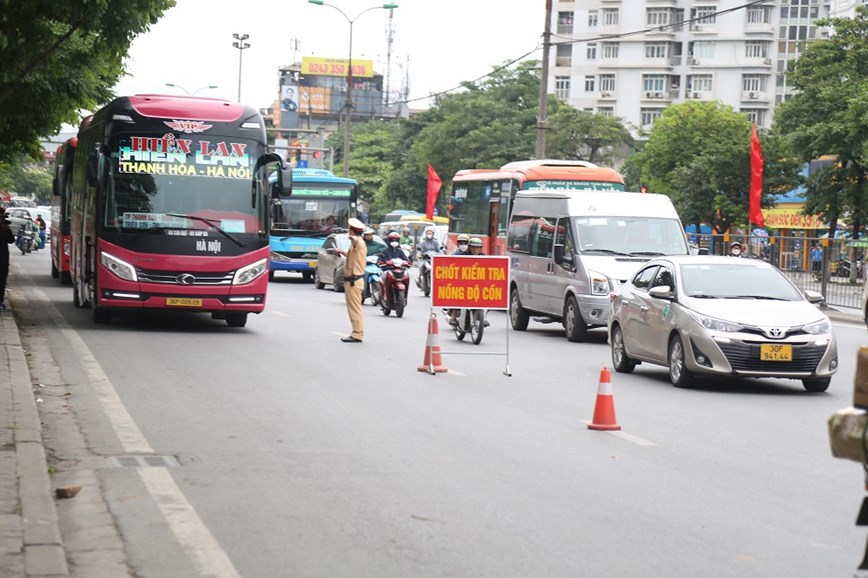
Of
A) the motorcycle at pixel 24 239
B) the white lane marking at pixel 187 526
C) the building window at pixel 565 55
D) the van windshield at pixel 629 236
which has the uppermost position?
the building window at pixel 565 55

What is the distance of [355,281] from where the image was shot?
68.1 ft

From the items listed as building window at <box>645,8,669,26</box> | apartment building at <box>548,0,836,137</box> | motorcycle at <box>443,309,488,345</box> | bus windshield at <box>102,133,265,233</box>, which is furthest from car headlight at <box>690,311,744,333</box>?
building window at <box>645,8,669,26</box>

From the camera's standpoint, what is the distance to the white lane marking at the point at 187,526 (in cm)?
648

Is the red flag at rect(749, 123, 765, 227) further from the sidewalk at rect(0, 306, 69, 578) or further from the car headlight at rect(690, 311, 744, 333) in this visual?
the sidewalk at rect(0, 306, 69, 578)

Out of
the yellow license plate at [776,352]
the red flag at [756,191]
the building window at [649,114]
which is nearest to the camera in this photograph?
the yellow license plate at [776,352]

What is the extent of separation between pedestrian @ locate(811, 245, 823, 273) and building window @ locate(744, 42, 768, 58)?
256 ft

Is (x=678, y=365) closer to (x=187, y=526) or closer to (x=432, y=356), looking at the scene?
(x=432, y=356)

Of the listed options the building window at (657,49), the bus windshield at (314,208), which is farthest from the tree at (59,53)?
the building window at (657,49)

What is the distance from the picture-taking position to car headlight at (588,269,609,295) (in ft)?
71.4

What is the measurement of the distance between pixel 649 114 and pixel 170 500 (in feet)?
349

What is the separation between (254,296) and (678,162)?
210 ft

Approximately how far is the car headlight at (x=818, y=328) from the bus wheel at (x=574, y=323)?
701 centimetres

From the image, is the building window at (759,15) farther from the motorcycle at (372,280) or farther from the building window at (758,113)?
the motorcycle at (372,280)

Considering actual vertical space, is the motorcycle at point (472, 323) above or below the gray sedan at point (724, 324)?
below
